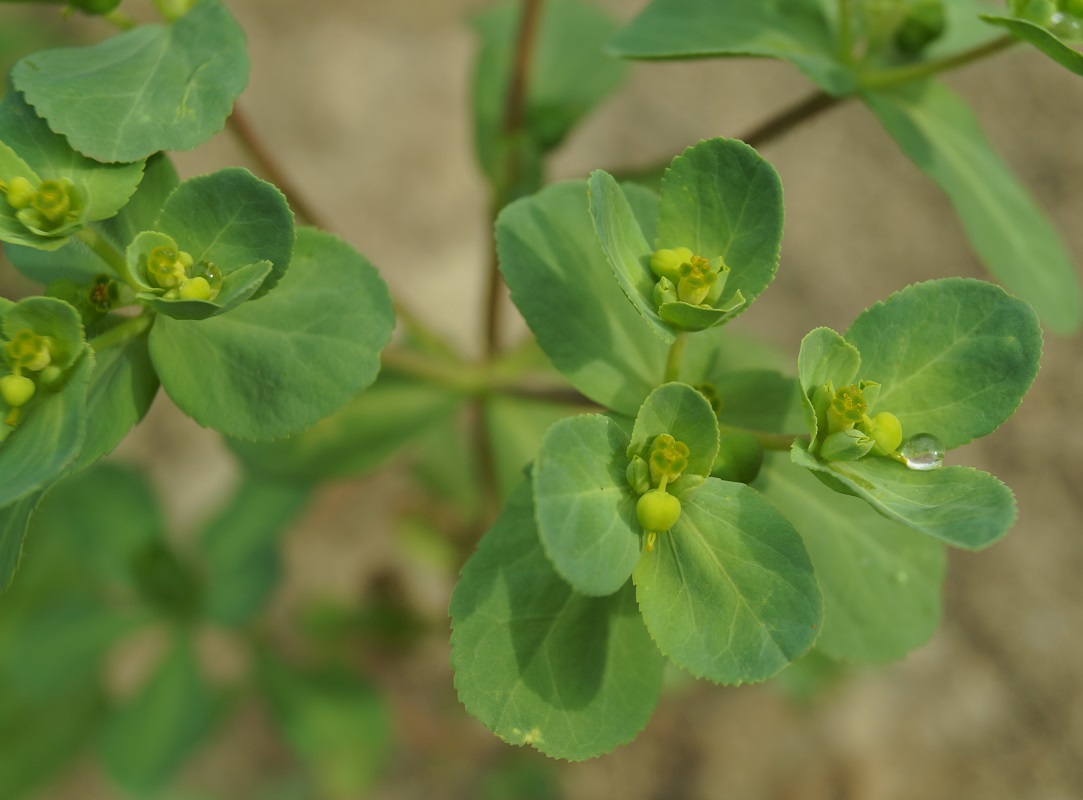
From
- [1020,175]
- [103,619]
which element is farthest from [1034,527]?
[103,619]

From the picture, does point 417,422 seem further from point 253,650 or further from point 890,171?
point 890,171

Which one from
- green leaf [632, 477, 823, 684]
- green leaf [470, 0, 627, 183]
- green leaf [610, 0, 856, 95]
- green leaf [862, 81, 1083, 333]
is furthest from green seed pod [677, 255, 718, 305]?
green leaf [470, 0, 627, 183]

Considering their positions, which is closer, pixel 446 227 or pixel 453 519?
pixel 453 519

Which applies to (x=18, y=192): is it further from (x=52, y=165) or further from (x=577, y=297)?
(x=577, y=297)

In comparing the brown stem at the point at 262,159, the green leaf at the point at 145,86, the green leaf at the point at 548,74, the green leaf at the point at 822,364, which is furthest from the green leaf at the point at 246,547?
the green leaf at the point at 822,364

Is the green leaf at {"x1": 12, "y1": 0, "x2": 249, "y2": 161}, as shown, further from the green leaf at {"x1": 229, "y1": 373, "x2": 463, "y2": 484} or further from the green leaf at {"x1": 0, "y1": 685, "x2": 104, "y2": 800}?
the green leaf at {"x1": 0, "y1": 685, "x2": 104, "y2": 800}

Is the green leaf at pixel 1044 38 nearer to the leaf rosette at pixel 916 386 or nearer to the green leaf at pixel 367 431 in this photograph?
the leaf rosette at pixel 916 386
